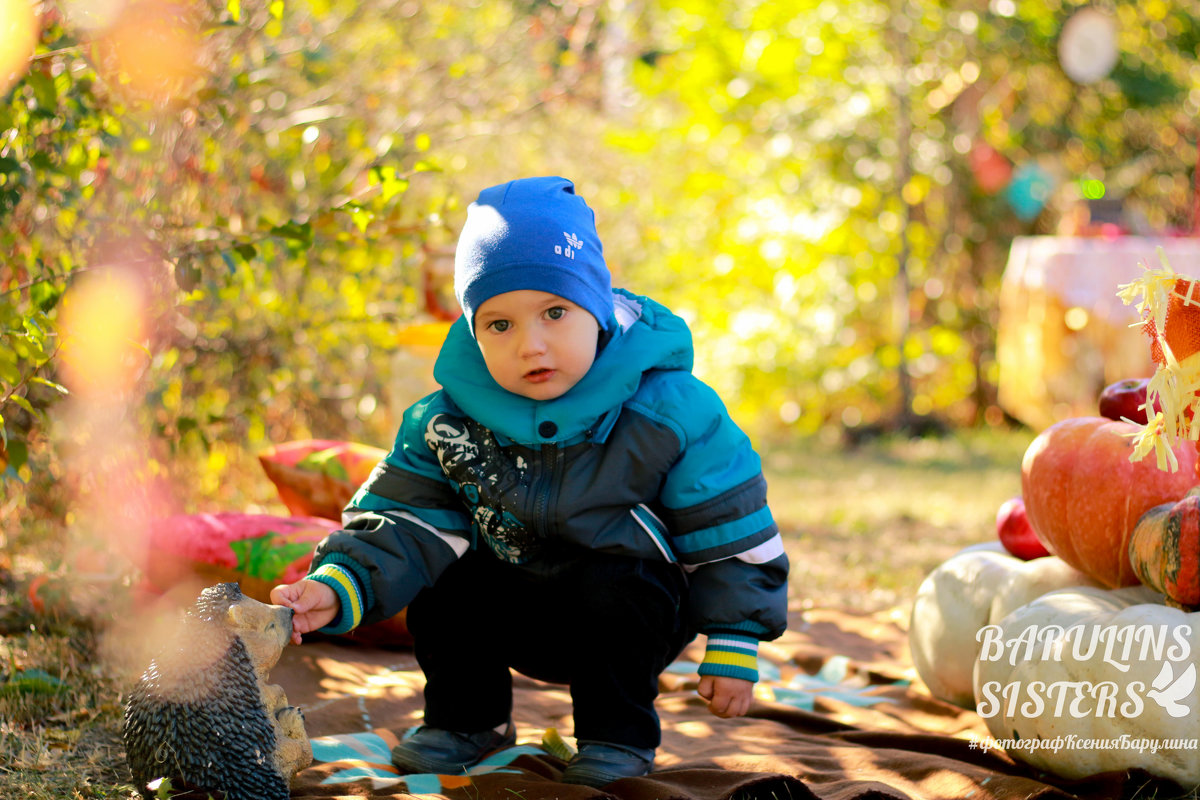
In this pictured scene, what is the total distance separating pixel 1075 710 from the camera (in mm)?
1899

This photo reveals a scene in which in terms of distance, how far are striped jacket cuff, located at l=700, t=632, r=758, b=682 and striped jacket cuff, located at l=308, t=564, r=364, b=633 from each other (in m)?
0.60

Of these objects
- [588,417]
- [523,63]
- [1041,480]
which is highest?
[523,63]

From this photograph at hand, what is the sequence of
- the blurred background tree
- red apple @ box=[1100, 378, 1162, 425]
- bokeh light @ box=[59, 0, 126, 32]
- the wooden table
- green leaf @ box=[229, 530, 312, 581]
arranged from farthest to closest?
the wooden table, the blurred background tree, green leaf @ box=[229, 530, 312, 581], bokeh light @ box=[59, 0, 126, 32], red apple @ box=[1100, 378, 1162, 425]

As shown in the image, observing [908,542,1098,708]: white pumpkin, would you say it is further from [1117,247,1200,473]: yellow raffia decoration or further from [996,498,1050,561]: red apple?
[1117,247,1200,473]: yellow raffia decoration

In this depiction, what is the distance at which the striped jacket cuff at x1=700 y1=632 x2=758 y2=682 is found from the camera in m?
1.89

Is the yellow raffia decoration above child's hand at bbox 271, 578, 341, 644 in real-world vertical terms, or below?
above

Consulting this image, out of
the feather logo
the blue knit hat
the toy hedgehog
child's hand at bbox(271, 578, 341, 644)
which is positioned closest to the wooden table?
the feather logo

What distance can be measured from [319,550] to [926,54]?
22.6 feet

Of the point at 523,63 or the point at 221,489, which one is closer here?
the point at 221,489

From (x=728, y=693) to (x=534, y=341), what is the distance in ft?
2.26

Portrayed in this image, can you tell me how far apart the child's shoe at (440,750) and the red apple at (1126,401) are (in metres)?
1.43

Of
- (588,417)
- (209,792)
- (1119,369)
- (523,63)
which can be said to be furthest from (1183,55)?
(209,792)

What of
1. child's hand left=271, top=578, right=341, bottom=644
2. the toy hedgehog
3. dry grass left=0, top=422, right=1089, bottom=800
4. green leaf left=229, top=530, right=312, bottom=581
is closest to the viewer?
the toy hedgehog

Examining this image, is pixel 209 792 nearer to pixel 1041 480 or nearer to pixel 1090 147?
pixel 1041 480
